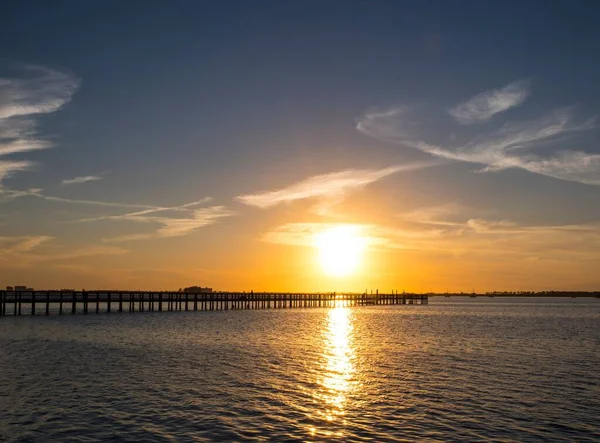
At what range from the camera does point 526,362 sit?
33906 mm

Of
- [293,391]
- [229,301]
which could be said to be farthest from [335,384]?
[229,301]

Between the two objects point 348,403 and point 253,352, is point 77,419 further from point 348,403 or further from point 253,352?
point 253,352

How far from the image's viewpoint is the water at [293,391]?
1753cm

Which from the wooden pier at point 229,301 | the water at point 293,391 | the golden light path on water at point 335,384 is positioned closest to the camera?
the water at point 293,391

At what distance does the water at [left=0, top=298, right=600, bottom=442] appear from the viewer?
17531 mm

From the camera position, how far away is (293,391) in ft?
79.1

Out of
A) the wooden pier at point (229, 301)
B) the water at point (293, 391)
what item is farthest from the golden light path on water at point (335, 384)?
the wooden pier at point (229, 301)

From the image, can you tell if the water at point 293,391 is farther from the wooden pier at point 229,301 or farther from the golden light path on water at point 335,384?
the wooden pier at point 229,301

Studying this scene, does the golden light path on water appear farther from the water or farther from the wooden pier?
the wooden pier

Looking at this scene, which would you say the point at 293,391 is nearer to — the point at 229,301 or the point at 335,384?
the point at 335,384

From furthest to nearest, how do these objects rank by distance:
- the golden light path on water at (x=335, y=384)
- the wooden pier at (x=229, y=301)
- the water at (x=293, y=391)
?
the wooden pier at (x=229, y=301) → the golden light path on water at (x=335, y=384) → the water at (x=293, y=391)

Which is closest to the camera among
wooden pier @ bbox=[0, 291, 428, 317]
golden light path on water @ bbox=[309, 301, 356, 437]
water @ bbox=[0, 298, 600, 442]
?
water @ bbox=[0, 298, 600, 442]

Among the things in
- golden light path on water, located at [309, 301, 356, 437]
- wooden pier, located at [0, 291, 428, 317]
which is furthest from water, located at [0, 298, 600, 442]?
wooden pier, located at [0, 291, 428, 317]

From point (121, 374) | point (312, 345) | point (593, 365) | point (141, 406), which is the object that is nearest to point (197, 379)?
point (121, 374)
